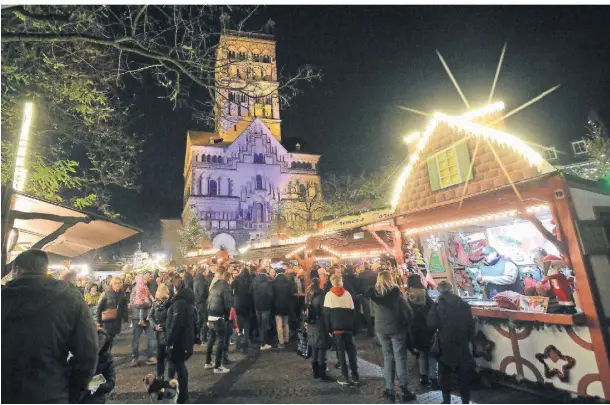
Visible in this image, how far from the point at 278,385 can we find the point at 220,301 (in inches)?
91.5

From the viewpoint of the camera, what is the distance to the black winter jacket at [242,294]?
9602mm

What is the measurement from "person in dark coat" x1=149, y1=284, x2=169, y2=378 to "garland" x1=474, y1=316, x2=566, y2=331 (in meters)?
6.26

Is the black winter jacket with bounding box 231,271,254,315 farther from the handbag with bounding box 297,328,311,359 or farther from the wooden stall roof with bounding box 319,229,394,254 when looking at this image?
the wooden stall roof with bounding box 319,229,394,254

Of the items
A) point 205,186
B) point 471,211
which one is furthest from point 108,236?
point 205,186

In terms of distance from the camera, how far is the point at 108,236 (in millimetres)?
6789

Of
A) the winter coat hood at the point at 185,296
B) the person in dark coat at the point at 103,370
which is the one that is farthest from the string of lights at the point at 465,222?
the person in dark coat at the point at 103,370

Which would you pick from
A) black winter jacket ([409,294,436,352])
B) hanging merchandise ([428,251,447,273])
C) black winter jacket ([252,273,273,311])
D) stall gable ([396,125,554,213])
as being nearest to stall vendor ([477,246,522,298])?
hanging merchandise ([428,251,447,273])

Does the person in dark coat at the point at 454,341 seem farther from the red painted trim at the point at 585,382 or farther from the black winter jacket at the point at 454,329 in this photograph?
the red painted trim at the point at 585,382

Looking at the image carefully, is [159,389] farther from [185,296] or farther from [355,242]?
[355,242]

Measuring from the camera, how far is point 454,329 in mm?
5117

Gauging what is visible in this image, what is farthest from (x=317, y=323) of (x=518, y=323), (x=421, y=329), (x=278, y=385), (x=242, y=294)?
(x=518, y=323)

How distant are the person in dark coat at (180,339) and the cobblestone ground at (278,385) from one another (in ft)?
1.99

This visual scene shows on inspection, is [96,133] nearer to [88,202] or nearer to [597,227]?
[88,202]

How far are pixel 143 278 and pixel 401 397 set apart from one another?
24.3 feet
